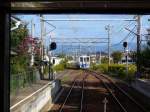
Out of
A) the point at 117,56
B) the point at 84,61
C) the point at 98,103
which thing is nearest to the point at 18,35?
the point at 98,103

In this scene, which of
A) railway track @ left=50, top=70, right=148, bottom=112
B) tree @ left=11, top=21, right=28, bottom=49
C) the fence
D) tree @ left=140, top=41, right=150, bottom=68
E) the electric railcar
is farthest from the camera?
the electric railcar

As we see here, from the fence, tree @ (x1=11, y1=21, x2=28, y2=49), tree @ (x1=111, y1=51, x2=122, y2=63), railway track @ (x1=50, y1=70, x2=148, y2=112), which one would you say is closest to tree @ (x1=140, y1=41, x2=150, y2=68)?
railway track @ (x1=50, y1=70, x2=148, y2=112)

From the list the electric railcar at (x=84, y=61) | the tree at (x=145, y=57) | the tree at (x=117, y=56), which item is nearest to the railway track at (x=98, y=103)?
the tree at (x=145, y=57)

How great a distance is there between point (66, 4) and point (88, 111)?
18438mm

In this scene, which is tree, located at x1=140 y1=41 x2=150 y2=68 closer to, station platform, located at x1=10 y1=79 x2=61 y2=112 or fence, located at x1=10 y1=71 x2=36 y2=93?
fence, located at x1=10 y1=71 x2=36 y2=93

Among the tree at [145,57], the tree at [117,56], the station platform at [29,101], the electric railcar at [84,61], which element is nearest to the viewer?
the station platform at [29,101]

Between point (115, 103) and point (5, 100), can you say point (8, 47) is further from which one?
point (115, 103)

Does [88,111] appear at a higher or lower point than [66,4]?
lower

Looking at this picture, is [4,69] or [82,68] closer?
[4,69]

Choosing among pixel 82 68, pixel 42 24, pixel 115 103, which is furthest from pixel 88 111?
pixel 82 68

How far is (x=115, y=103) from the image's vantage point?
3077 centimetres

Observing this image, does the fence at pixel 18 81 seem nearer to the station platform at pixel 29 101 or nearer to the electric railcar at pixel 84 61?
the station platform at pixel 29 101

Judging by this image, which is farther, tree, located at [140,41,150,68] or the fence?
tree, located at [140,41,150,68]

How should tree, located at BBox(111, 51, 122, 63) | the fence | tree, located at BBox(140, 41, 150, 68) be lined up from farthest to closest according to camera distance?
1. tree, located at BBox(111, 51, 122, 63)
2. tree, located at BBox(140, 41, 150, 68)
3. the fence
